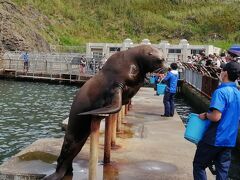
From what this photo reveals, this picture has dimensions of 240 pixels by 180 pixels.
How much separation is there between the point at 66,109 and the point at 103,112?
52.4ft

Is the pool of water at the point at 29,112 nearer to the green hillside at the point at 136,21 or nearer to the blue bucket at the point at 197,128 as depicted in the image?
the blue bucket at the point at 197,128

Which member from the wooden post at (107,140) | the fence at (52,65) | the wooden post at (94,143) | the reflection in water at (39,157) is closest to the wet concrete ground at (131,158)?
the reflection in water at (39,157)

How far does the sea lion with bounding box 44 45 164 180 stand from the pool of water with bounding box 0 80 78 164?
557 cm

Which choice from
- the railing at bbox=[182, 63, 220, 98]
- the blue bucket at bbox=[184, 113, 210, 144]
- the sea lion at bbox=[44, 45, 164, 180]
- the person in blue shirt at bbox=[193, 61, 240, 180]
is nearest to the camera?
the person in blue shirt at bbox=[193, 61, 240, 180]

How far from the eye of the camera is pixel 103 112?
5.97 meters

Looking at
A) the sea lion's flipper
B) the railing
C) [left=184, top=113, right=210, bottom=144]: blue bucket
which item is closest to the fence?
the railing

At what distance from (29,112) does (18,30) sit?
1163 inches

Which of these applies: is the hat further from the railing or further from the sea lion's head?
the railing

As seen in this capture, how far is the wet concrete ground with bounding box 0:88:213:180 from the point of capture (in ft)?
24.1

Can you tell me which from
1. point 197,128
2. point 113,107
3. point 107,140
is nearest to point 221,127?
point 197,128

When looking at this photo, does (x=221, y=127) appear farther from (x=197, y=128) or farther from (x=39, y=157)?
(x=39, y=157)

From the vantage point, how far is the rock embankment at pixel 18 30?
4606cm

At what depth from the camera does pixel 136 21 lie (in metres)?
71.9

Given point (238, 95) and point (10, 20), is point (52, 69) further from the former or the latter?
point (238, 95)
